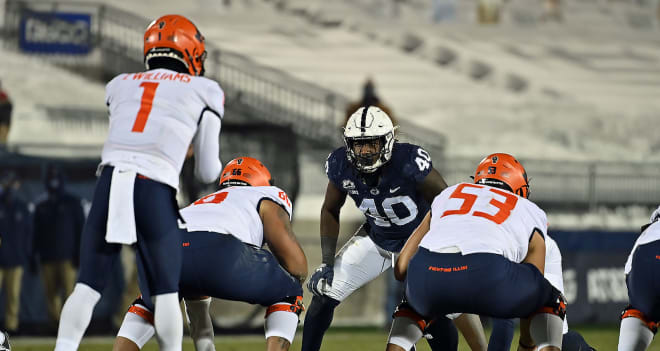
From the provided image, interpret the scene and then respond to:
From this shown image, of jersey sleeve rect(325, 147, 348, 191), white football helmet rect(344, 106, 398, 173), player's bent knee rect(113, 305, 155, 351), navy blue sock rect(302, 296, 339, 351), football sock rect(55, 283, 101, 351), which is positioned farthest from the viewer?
jersey sleeve rect(325, 147, 348, 191)

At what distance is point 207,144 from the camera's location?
14.8ft

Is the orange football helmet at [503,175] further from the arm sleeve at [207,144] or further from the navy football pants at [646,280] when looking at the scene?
the arm sleeve at [207,144]

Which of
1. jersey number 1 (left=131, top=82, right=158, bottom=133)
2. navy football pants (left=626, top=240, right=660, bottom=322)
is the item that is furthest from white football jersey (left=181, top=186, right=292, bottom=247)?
navy football pants (left=626, top=240, right=660, bottom=322)

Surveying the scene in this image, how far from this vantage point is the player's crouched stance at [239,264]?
16.7 ft

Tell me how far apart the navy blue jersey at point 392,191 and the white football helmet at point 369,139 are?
9cm

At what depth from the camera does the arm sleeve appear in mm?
4492

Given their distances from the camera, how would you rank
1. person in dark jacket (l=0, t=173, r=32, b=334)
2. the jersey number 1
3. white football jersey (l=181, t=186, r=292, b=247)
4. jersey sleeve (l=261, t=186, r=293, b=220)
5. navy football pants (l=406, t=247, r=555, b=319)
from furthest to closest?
person in dark jacket (l=0, t=173, r=32, b=334), jersey sleeve (l=261, t=186, r=293, b=220), white football jersey (l=181, t=186, r=292, b=247), navy football pants (l=406, t=247, r=555, b=319), the jersey number 1

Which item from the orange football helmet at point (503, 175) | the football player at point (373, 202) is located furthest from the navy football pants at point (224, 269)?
the orange football helmet at point (503, 175)

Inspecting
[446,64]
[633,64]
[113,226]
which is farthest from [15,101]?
[633,64]

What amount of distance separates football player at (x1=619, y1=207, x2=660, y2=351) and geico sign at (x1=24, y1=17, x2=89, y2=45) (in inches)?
602

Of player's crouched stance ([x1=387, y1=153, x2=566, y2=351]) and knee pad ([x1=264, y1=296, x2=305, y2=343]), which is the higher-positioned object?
player's crouched stance ([x1=387, y1=153, x2=566, y2=351])

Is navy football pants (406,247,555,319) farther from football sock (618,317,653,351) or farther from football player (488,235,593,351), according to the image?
football sock (618,317,653,351)

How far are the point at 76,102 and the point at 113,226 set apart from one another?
1366 cm

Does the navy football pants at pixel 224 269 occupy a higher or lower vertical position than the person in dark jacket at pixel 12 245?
higher
